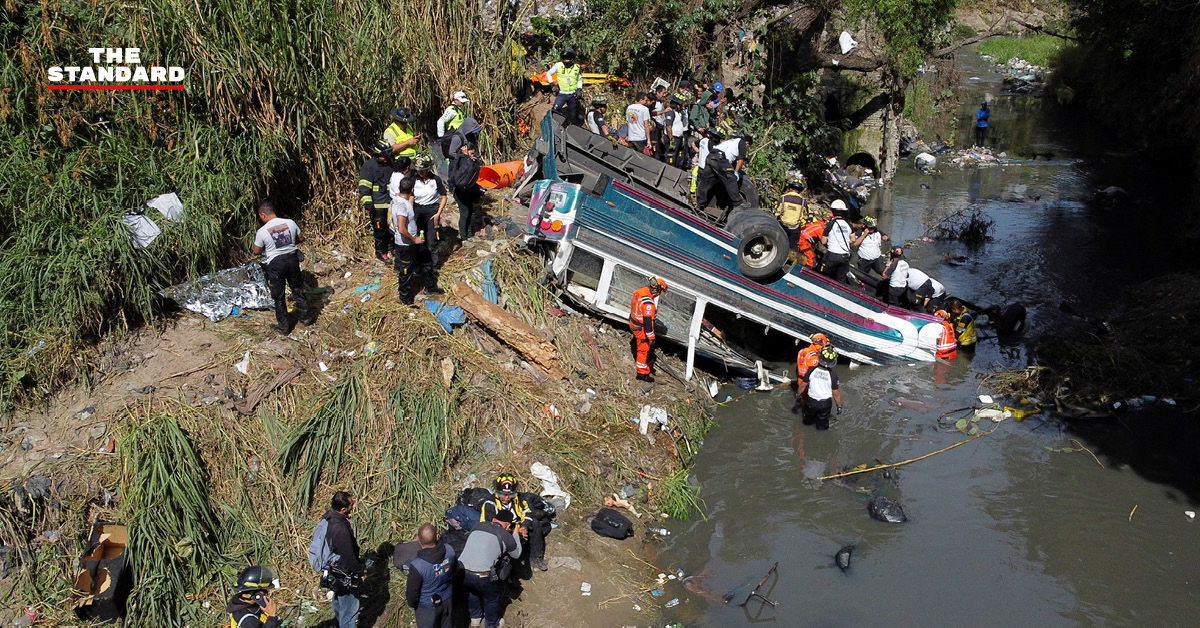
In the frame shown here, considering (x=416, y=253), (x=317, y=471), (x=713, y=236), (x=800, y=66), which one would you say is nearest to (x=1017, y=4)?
(x=800, y=66)

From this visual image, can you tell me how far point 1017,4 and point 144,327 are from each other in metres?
28.5

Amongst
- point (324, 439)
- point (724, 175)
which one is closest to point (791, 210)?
point (724, 175)

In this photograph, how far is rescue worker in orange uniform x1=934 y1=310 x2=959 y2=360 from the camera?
35.6 ft

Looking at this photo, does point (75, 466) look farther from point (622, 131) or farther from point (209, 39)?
point (622, 131)

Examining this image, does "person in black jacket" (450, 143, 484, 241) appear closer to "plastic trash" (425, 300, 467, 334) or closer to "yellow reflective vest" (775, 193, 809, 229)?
"plastic trash" (425, 300, 467, 334)

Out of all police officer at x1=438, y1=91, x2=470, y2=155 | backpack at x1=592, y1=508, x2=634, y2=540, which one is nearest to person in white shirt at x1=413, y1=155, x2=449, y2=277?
police officer at x1=438, y1=91, x2=470, y2=155

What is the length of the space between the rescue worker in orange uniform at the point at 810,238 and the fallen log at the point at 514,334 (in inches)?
163

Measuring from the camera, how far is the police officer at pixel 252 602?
5.41m

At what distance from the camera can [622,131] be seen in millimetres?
12672

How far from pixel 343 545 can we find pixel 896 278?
8.18 metres

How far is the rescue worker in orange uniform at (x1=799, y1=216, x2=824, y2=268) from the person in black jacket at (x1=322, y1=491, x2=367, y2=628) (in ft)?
23.4

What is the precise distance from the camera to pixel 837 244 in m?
10.7

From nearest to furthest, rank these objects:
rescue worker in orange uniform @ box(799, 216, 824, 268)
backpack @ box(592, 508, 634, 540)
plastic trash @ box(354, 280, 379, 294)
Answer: backpack @ box(592, 508, 634, 540) → plastic trash @ box(354, 280, 379, 294) → rescue worker in orange uniform @ box(799, 216, 824, 268)

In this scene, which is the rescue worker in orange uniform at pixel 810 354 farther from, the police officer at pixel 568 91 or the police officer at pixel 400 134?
the police officer at pixel 568 91
